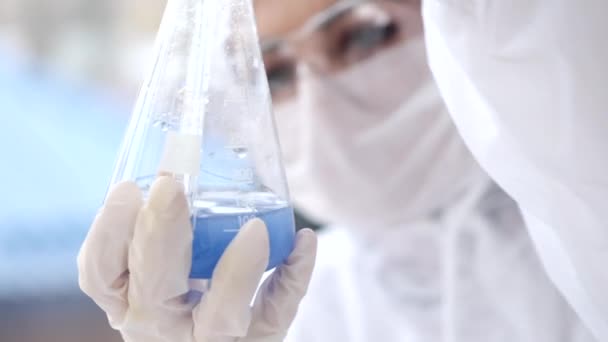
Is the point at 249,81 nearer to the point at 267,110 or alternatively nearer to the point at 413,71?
the point at 267,110

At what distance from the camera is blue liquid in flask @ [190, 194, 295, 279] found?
0.66 m

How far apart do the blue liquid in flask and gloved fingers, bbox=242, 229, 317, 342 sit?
0.04ft

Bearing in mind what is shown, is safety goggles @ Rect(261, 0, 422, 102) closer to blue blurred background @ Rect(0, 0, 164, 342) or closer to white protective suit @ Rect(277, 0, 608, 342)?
white protective suit @ Rect(277, 0, 608, 342)

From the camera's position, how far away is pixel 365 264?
4.47 feet

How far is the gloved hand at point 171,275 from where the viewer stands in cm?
63

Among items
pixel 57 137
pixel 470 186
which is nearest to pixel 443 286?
pixel 470 186

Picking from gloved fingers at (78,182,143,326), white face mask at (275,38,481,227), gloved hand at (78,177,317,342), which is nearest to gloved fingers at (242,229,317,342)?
gloved hand at (78,177,317,342)

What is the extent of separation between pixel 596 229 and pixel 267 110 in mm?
341

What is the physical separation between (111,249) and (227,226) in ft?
0.37

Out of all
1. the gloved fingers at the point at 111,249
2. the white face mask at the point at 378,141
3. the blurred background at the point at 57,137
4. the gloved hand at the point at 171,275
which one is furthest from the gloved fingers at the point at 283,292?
the blurred background at the point at 57,137

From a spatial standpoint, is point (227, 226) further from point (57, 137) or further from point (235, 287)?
point (57, 137)

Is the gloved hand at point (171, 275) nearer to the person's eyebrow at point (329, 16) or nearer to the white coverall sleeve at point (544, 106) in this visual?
the white coverall sleeve at point (544, 106)

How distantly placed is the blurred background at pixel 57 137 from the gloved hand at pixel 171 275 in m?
2.00

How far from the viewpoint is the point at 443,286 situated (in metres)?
1.24
